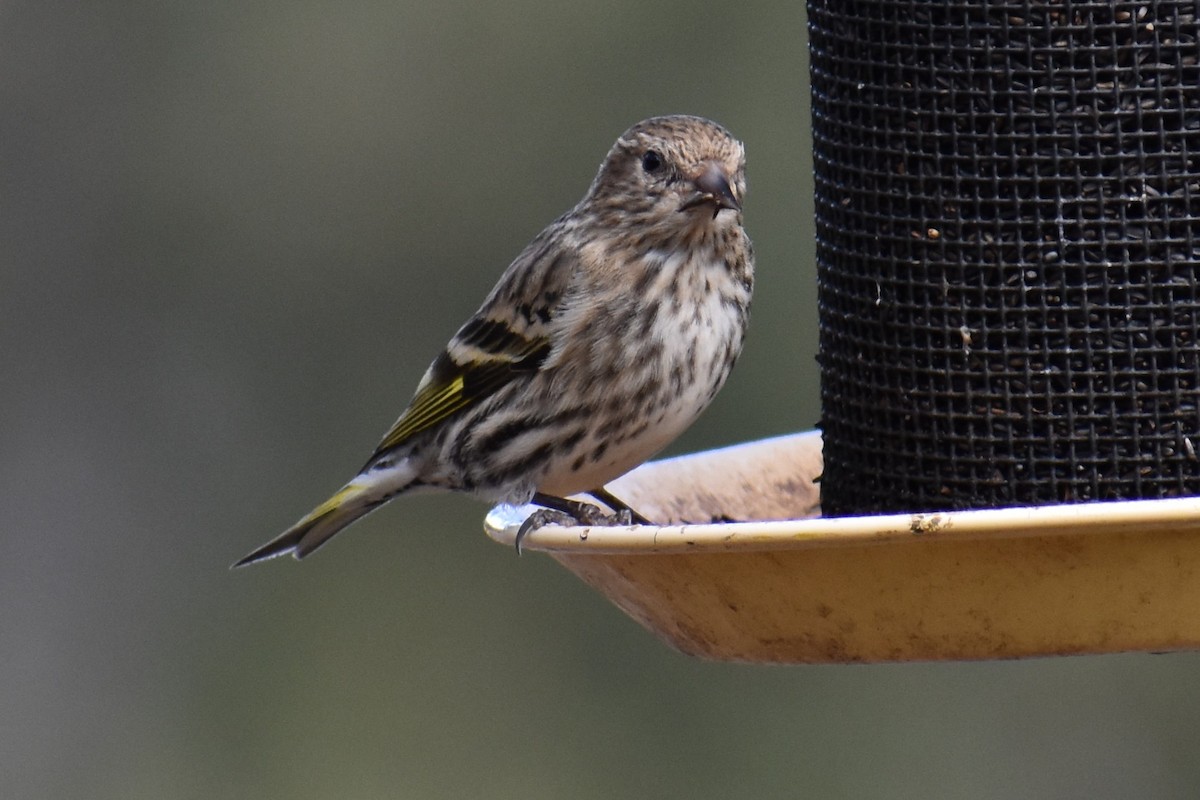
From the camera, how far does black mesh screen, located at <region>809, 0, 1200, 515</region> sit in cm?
494

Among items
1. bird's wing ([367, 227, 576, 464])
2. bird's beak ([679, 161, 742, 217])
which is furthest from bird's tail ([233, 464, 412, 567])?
bird's beak ([679, 161, 742, 217])

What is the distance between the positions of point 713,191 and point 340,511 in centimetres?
189

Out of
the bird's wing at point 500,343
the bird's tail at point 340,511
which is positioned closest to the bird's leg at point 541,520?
the bird's wing at point 500,343

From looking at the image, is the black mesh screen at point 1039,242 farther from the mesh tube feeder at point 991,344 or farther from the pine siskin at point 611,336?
the pine siskin at point 611,336

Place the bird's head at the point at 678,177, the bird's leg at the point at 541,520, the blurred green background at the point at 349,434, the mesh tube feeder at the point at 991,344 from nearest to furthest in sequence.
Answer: the mesh tube feeder at the point at 991,344 → the bird's leg at the point at 541,520 → the bird's head at the point at 678,177 → the blurred green background at the point at 349,434

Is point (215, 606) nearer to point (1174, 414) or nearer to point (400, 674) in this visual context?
point (400, 674)

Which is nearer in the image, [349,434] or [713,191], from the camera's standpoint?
[713,191]

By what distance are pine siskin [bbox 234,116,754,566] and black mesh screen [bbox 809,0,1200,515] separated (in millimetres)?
920

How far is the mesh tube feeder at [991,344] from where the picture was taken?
176 inches

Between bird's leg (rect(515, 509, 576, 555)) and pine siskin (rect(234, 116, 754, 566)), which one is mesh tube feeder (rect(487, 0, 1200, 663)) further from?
pine siskin (rect(234, 116, 754, 566))

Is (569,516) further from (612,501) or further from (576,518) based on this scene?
(612,501)

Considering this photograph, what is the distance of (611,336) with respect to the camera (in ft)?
20.3

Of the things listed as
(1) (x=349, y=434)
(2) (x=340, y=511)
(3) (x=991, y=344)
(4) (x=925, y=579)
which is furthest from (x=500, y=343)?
(1) (x=349, y=434)

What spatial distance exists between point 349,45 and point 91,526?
10.5 ft
